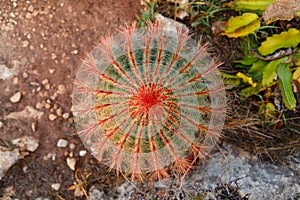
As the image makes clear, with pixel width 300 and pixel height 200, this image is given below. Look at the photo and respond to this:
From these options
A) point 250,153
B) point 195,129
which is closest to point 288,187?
point 250,153

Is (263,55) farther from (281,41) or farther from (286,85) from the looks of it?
(286,85)

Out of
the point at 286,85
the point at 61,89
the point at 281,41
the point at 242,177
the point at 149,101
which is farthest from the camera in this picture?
the point at 61,89

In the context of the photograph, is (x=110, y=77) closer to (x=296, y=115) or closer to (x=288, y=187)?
(x=288, y=187)

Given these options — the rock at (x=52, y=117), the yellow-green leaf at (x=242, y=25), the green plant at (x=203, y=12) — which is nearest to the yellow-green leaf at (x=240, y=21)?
the yellow-green leaf at (x=242, y=25)

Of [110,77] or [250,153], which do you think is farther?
[250,153]

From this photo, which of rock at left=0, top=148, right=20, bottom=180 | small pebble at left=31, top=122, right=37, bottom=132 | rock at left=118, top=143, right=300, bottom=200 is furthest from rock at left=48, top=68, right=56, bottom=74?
rock at left=118, top=143, right=300, bottom=200

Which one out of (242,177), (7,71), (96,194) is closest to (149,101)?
(242,177)
